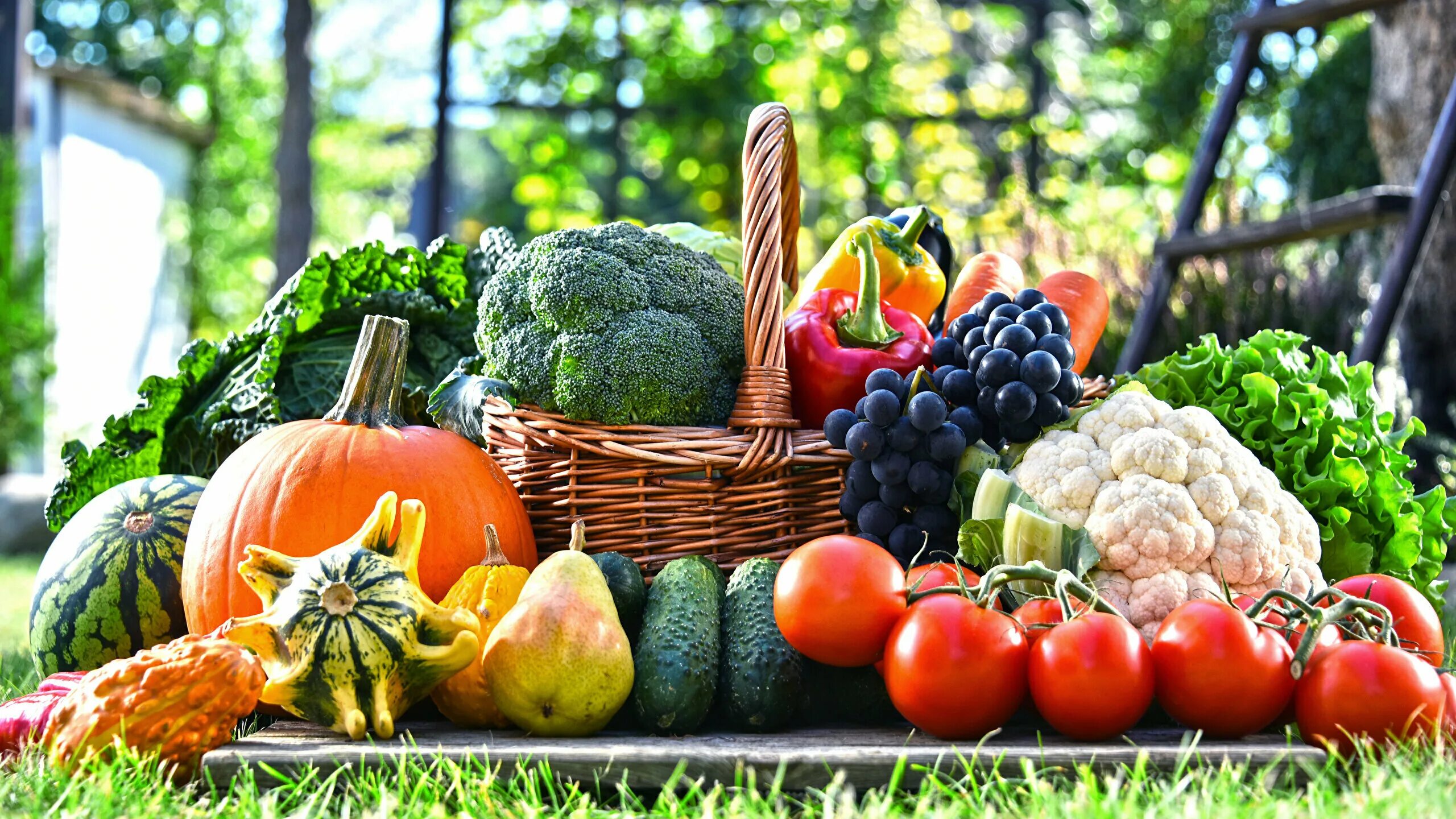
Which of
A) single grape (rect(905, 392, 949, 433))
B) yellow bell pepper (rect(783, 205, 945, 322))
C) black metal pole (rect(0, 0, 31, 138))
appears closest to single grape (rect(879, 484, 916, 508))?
single grape (rect(905, 392, 949, 433))

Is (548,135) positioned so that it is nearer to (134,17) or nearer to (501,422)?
(501,422)

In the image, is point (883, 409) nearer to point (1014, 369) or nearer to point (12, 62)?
point (1014, 369)

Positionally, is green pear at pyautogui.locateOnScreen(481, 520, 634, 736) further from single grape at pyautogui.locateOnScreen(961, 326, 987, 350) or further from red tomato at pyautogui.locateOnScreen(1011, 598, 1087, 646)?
single grape at pyautogui.locateOnScreen(961, 326, 987, 350)

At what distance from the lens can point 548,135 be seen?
29.8 feet

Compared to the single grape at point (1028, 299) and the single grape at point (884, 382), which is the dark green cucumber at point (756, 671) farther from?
the single grape at point (1028, 299)

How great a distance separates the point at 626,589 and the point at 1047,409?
2.98 ft

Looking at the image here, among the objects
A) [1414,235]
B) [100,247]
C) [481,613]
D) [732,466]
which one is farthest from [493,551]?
[100,247]

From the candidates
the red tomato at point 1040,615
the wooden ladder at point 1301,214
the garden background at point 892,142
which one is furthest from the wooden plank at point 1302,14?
the red tomato at point 1040,615

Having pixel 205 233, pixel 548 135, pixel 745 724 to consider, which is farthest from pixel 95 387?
pixel 745 724

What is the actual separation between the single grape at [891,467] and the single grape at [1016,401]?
217 millimetres

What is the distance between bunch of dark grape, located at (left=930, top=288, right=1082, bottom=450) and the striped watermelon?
1.75 metres

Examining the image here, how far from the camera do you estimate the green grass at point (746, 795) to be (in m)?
1.43

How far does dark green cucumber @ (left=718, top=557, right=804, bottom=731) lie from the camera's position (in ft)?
6.30

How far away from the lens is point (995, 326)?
2270 millimetres
